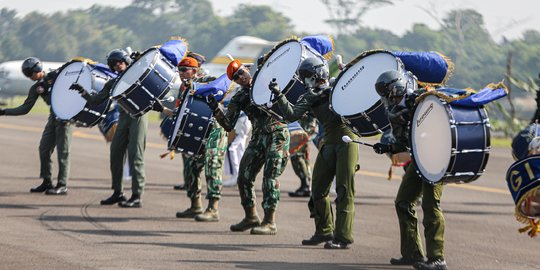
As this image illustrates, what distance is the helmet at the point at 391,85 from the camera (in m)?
9.95

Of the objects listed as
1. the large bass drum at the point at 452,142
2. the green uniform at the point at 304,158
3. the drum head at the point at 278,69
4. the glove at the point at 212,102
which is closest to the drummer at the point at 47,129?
the green uniform at the point at 304,158

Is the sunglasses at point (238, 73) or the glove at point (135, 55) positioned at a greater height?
the sunglasses at point (238, 73)

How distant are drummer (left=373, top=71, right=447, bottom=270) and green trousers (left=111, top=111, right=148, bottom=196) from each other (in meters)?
4.75

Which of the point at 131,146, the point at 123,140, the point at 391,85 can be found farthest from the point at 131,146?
the point at 391,85

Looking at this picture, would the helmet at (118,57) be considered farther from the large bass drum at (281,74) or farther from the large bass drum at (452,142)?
the large bass drum at (452,142)

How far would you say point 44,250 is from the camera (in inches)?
424

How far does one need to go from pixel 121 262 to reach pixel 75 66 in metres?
5.07

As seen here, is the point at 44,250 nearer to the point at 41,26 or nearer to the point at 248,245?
the point at 248,245

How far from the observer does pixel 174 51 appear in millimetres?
13398

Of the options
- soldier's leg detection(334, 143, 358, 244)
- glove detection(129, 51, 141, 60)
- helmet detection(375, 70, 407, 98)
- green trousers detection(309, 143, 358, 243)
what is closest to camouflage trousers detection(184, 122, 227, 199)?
glove detection(129, 51, 141, 60)

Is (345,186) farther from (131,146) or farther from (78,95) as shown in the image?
(78,95)

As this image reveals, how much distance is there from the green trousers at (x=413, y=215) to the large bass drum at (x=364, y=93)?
556mm

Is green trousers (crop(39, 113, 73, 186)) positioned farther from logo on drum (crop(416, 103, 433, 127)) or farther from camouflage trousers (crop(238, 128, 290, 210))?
logo on drum (crop(416, 103, 433, 127))

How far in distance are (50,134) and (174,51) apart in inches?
124
